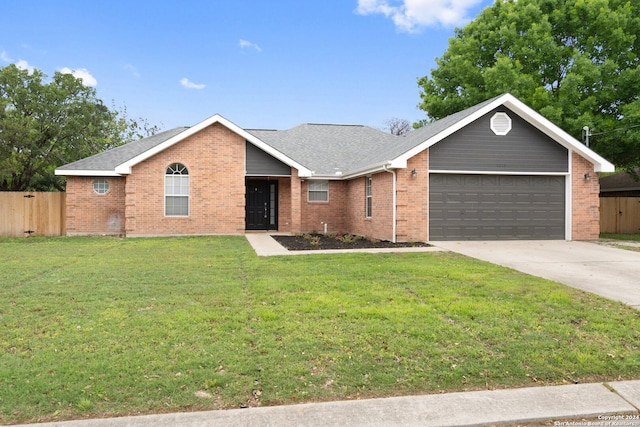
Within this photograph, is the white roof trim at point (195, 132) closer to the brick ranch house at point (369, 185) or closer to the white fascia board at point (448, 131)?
the brick ranch house at point (369, 185)

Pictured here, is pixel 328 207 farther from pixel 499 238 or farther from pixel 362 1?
pixel 362 1

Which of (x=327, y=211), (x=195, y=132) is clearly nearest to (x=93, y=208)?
(x=195, y=132)

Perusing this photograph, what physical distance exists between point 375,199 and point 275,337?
1178cm

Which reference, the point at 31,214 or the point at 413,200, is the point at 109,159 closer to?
the point at 31,214

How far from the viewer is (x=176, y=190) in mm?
16891

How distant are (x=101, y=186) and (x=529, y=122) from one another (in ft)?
52.7

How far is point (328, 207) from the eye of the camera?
765 inches

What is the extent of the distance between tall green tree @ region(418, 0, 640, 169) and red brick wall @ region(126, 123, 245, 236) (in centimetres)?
1251

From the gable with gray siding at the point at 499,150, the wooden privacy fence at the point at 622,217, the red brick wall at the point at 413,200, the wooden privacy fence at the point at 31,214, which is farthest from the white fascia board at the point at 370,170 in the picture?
the wooden privacy fence at the point at 622,217

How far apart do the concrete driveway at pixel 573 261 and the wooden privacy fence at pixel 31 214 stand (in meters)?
14.9

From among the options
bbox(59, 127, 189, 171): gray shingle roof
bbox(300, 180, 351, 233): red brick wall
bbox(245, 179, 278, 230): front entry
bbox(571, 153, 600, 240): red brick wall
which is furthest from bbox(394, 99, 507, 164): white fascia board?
bbox(59, 127, 189, 171): gray shingle roof

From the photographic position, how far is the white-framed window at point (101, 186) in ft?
57.5

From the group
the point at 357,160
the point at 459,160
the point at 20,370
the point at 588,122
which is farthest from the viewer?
the point at 357,160

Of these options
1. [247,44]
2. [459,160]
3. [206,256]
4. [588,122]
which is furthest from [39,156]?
[588,122]
